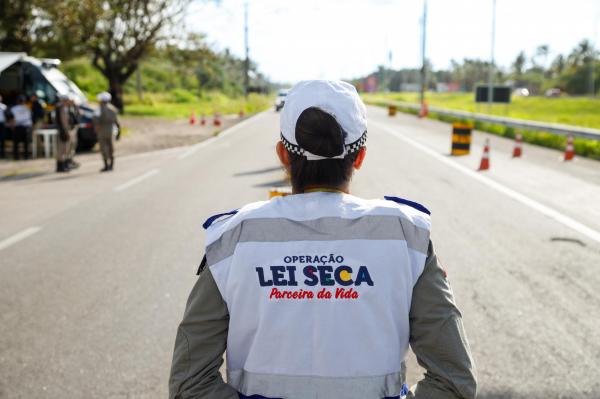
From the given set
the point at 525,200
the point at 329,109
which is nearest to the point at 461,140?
the point at 525,200

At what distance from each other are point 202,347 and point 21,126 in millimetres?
18041

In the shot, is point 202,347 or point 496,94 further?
point 496,94

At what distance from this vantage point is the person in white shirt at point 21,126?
58.3ft

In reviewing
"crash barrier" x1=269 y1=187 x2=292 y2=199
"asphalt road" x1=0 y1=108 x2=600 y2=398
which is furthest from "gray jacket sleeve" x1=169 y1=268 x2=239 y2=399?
"asphalt road" x1=0 y1=108 x2=600 y2=398

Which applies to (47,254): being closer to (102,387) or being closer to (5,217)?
(5,217)

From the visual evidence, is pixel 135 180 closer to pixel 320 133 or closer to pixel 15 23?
pixel 320 133

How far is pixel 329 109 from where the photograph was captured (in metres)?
1.75

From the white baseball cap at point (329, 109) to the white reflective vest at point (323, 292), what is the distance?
0.18m

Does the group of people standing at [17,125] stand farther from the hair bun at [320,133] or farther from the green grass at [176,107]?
the green grass at [176,107]

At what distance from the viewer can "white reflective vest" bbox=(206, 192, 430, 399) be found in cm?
168

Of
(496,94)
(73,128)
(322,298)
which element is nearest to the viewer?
(322,298)

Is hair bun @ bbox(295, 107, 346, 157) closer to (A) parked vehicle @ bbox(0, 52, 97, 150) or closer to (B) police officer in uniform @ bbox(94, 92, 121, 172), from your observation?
(B) police officer in uniform @ bbox(94, 92, 121, 172)

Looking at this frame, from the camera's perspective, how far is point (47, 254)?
715 cm

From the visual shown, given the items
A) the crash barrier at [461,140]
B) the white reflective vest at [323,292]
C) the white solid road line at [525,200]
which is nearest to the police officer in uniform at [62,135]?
the white solid road line at [525,200]
